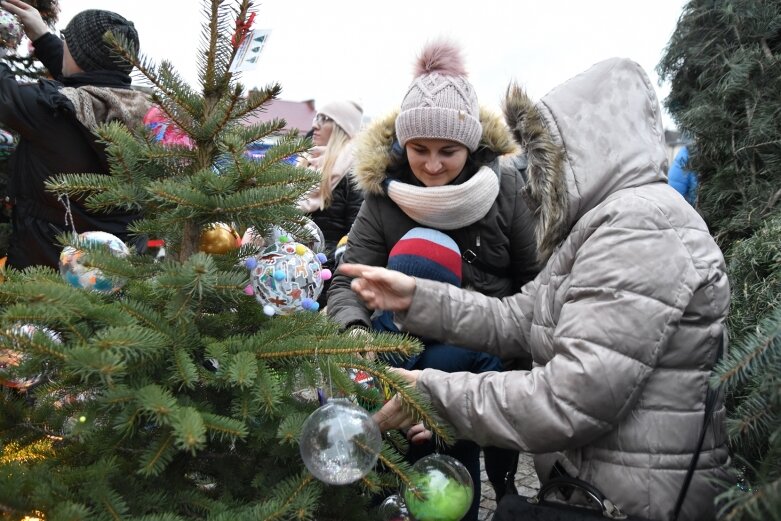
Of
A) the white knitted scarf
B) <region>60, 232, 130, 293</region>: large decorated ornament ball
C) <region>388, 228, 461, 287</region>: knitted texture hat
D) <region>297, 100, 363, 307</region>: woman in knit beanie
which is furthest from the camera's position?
<region>297, 100, 363, 307</region>: woman in knit beanie

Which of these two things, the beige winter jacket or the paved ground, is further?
the paved ground

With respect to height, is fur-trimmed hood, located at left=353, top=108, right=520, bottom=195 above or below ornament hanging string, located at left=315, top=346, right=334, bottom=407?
above

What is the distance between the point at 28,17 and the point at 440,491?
3152 mm

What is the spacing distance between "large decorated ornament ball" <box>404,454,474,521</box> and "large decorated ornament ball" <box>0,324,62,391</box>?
985 mm

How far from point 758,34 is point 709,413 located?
7.74ft

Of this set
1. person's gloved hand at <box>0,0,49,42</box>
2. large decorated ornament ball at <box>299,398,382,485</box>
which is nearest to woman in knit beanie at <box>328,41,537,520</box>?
large decorated ornament ball at <box>299,398,382,485</box>

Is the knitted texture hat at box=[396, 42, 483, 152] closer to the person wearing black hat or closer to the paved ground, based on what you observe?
the person wearing black hat

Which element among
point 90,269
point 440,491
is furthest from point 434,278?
point 90,269

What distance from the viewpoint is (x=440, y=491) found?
179 centimetres

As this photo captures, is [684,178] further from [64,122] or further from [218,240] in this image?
[64,122]

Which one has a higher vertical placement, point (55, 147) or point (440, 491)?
point (55, 147)

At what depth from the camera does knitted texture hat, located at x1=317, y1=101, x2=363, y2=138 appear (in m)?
4.29

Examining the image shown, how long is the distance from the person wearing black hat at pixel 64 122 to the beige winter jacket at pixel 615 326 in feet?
6.79

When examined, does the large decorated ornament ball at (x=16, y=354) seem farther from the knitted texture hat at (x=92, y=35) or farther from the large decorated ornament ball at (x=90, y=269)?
the knitted texture hat at (x=92, y=35)
